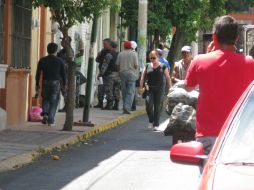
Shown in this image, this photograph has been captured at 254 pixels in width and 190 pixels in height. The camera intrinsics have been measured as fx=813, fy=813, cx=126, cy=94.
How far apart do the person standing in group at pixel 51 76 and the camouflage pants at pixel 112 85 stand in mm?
5290

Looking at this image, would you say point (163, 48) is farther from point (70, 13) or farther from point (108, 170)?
point (108, 170)

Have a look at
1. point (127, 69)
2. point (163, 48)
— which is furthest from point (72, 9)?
point (163, 48)

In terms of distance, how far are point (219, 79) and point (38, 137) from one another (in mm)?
8246

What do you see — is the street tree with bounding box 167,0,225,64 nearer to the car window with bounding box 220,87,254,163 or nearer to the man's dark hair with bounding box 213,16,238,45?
the man's dark hair with bounding box 213,16,238,45

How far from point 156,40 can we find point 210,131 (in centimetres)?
2368

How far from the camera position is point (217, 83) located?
6.70 m

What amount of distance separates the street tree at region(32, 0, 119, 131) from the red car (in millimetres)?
9493

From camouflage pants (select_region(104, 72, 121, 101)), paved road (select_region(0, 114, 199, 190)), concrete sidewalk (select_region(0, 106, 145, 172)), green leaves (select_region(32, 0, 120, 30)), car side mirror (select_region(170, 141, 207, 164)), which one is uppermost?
green leaves (select_region(32, 0, 120, 30))

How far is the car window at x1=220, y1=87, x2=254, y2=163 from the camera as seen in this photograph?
17.0ft

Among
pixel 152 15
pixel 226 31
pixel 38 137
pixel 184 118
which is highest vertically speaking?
pixel 152 15

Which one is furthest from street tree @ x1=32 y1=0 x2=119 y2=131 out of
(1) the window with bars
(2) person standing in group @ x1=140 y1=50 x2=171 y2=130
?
(2) person standing in group @ x1=140 y1=50 x2=171 y2=130

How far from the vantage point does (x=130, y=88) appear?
2062 centimetres

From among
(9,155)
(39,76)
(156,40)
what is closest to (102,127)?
(39,76)

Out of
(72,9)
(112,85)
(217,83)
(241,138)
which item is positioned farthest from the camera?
(112,85)
